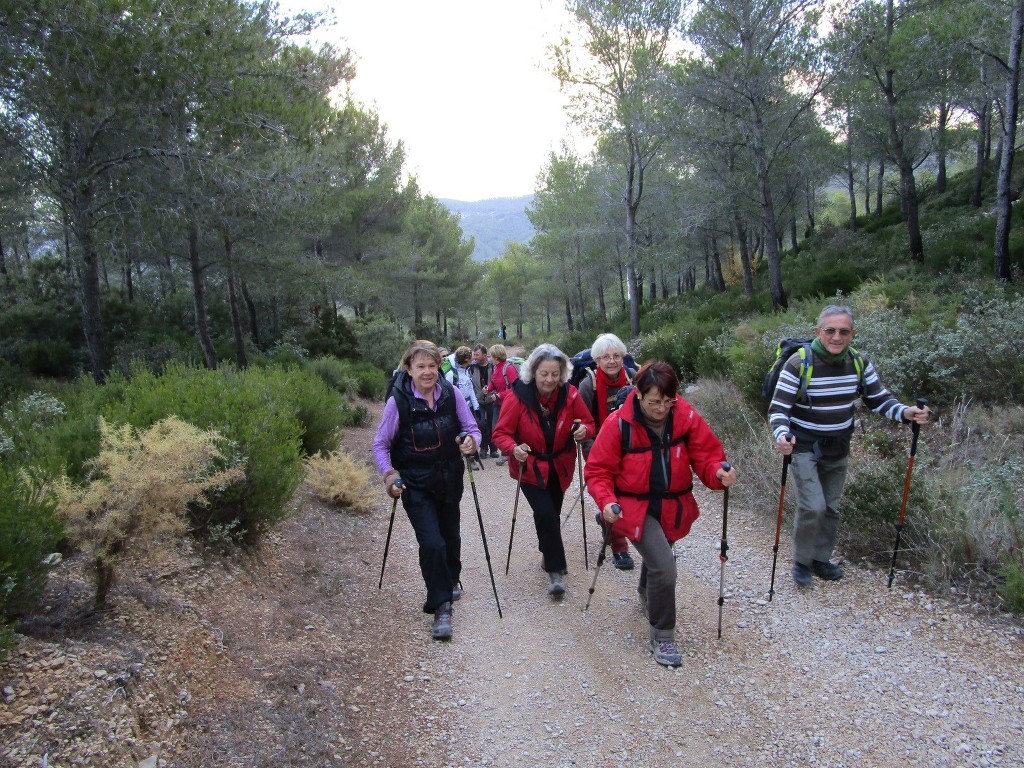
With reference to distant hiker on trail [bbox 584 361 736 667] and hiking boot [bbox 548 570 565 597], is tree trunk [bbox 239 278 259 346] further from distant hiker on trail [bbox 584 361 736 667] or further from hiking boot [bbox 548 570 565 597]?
distant hiker on trail [bbox 584 361 736 667]

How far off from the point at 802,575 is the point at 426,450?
2.93m

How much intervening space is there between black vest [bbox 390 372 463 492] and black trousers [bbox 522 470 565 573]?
71 centimetres

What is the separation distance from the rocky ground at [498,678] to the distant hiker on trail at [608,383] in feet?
1.41

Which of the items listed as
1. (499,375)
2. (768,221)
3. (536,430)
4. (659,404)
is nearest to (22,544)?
(536,430)

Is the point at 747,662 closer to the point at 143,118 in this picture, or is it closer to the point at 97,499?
the point at 97,499

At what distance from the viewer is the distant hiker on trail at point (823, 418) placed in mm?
4277

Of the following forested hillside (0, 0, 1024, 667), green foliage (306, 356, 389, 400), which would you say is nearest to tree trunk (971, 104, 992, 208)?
forested hillside (0, 0, 1024, 667)

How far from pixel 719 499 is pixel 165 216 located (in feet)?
31.4

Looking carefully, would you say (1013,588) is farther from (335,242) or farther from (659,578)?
(335,242)

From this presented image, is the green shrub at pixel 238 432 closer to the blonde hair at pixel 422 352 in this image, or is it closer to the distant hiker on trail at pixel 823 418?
the blonde hair at pixel 422 352

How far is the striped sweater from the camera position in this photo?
14.1 feet

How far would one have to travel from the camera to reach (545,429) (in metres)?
4.59

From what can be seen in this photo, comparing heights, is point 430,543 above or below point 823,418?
below

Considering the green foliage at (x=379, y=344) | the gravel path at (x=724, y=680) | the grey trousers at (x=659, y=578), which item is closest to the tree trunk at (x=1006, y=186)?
the gravel path at (x=724, y=680)
